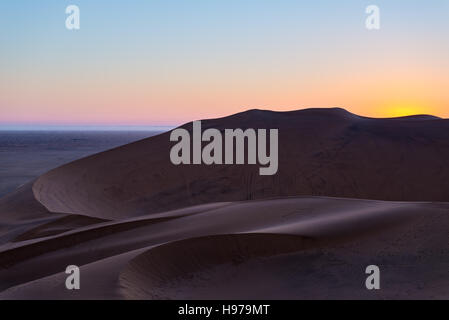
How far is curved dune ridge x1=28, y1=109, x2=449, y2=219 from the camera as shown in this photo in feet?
48.1

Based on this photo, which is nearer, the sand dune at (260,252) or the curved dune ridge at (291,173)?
the sand dune at (260,252)

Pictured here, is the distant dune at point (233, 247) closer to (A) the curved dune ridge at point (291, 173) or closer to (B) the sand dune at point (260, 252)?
(B) the sand dune at point (260, 252)

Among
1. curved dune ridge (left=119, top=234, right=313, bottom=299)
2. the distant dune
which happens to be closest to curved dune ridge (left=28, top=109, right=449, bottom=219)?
the distant dune

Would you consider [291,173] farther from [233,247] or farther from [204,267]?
[204,267]

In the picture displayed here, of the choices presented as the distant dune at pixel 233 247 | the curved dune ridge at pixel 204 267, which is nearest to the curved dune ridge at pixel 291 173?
the distant dune at pixel 233 247

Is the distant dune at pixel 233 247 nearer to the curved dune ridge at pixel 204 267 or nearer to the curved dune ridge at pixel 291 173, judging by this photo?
the curved dune ridge at pixel 204 267

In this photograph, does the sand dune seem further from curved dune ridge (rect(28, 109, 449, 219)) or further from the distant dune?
curved dune ridge (rect(28, 109, 449, 219))

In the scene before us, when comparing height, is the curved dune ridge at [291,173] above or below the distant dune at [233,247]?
above

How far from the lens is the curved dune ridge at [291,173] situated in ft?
48.1

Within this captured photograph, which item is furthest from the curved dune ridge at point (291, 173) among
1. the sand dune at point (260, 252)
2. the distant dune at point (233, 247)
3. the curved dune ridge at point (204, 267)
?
the curved dune ridge at point (204, 267)

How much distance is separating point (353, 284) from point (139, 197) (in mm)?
11704

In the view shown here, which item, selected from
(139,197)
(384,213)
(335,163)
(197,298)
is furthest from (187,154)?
(197,298)
